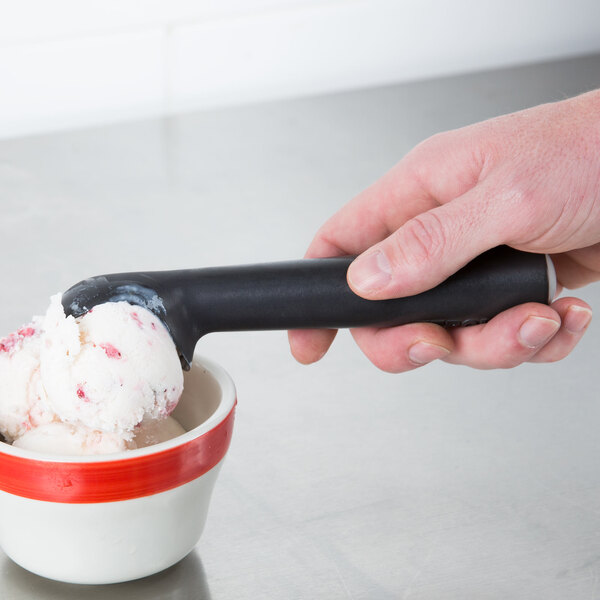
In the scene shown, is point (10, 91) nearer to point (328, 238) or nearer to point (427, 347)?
point (328, 238)

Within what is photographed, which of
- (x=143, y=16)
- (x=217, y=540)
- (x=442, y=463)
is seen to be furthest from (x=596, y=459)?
(x=143, y=16)

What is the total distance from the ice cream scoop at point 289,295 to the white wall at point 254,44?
40.8 inches

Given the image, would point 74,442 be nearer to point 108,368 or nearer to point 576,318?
point 108,368

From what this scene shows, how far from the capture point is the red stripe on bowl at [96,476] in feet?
1.58

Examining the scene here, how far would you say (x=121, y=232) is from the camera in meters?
1.07

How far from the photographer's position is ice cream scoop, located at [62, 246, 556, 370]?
1.79 ft

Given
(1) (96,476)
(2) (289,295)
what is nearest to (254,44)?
(2) (289,295)

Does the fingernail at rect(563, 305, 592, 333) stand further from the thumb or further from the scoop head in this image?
the scoop head

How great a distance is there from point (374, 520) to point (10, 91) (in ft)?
3.86

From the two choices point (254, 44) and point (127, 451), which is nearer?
point (127, 451)

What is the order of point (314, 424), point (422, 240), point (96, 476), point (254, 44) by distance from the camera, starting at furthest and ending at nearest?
point (254, 44) → point (314, 424) → point (422, 240) → point (96, 476)

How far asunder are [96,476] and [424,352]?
280 mm

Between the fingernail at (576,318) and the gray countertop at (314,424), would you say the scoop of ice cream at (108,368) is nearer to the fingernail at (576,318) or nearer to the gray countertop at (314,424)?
the gray countertop at (314,424)

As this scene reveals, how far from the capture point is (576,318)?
0.68m
